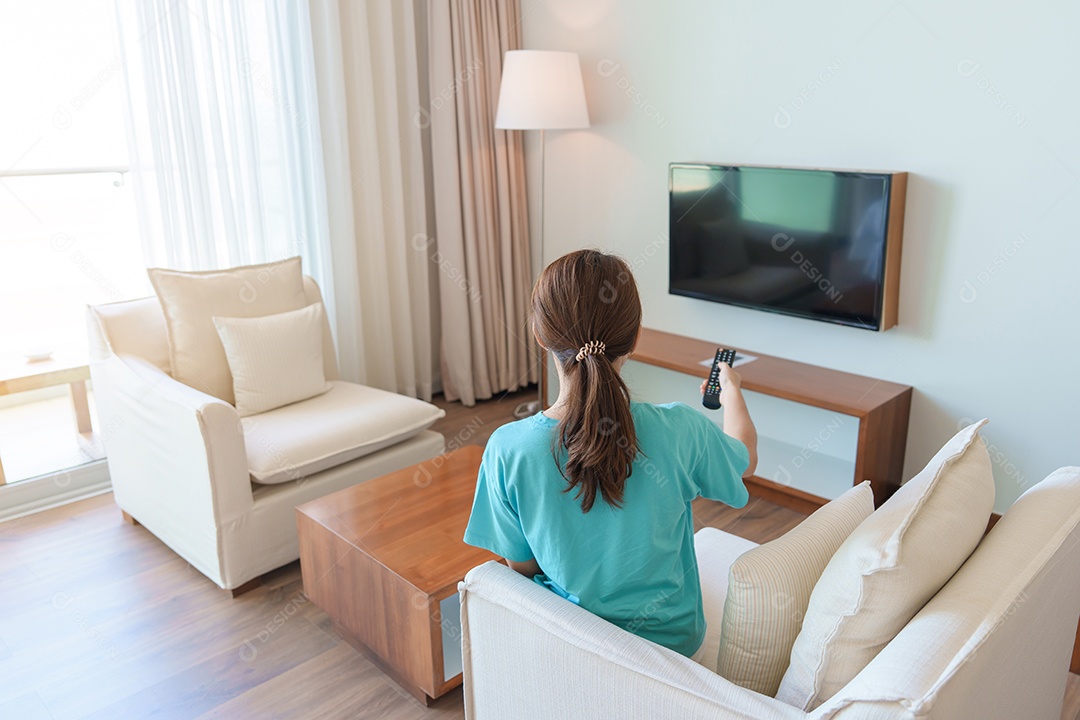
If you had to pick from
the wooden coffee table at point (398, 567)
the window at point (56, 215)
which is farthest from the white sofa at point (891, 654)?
the window at point (56, 215)

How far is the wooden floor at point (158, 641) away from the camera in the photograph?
2.27 meters

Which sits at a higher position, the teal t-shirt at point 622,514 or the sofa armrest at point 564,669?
the teal t-shirt at point 622,514

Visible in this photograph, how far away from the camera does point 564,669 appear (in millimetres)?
1465

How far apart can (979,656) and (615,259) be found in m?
0.80

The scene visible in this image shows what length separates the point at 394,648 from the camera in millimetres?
2285

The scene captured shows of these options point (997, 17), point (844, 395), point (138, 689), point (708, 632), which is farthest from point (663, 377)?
point (138, 689)

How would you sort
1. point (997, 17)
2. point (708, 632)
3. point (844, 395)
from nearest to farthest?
1. point (708, 632)
2. point (997, 17)
3. point (844, 395)

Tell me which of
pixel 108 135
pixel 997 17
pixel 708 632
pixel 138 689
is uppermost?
pixel 997 17

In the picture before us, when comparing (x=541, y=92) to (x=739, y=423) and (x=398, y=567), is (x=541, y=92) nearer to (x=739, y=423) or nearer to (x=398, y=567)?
(x=398, y=567)

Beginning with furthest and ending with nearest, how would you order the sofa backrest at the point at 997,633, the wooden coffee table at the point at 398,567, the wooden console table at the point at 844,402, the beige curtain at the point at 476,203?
the beige curtain at the point at 476,203 → the wooden console table at the point at 844,402 → the wooden coffee table at the point at 398,567 → the sofa backrest at the point at 997,633

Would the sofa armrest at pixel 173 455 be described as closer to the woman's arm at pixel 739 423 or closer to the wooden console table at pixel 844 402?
the woman's arm at pixel 739 423

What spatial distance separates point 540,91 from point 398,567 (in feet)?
7.64

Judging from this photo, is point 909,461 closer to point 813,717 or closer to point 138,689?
point 813,717

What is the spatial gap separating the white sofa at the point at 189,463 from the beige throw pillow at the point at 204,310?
3.5 inches
